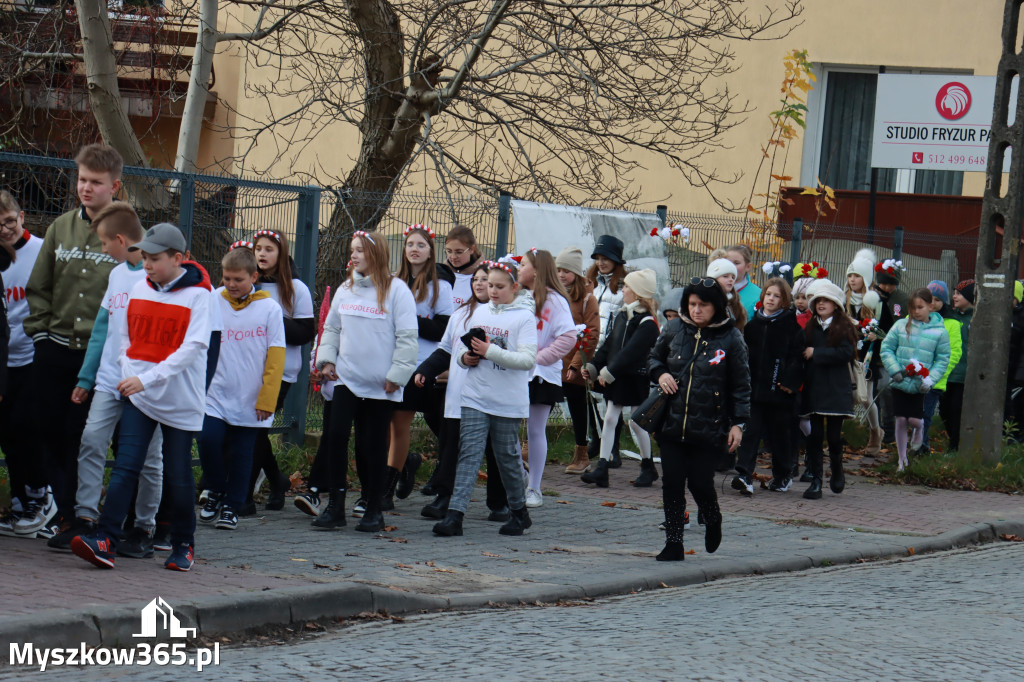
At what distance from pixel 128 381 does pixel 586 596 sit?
264 cm

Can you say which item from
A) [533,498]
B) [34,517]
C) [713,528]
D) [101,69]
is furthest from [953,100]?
[34,517]

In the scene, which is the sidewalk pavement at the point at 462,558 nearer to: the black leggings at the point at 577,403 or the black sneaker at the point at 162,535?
the black sneaker at the point at 162,535

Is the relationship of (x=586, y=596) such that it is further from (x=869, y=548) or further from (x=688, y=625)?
(x=869, y=548)

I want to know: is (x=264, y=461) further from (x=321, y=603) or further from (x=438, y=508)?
(x=321, y=603)

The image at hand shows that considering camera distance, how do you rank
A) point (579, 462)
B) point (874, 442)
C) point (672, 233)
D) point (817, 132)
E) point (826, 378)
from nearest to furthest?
point (826, 378) → point (579, 462) → point (672, 233) → point (874, 442) → point (817, 132)

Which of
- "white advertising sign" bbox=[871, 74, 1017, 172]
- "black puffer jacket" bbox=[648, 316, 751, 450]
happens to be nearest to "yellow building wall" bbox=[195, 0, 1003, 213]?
"white advertising sign" bbox=[871, 74, 1017, 172]

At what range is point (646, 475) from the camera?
458 inches

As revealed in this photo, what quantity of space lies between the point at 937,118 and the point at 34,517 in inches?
690

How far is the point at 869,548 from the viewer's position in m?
9.16

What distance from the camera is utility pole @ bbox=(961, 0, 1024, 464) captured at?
1326 centimetres

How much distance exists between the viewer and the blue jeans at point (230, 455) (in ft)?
27.0

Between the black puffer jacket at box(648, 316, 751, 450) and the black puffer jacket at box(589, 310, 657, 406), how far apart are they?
257 centimetres

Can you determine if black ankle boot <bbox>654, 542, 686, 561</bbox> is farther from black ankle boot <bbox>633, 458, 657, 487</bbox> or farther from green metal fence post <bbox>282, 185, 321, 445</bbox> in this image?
green metal fence post <bbox>282, 185, 321, 445</bbox>

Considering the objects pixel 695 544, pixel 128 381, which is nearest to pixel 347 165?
pixel 695 544
